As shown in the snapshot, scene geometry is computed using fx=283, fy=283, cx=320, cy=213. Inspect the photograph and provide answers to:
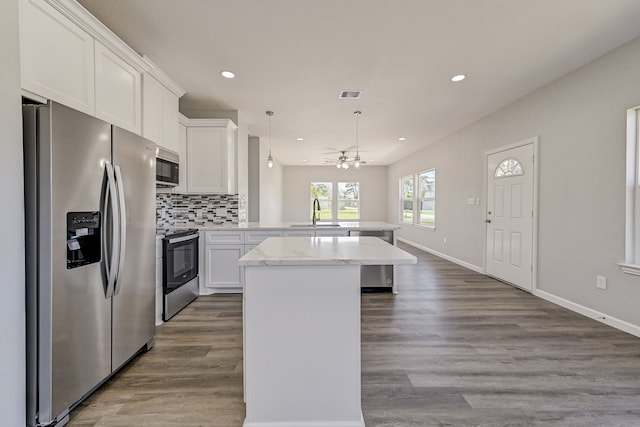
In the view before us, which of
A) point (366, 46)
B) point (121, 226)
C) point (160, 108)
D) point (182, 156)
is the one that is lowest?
point (121, 226)

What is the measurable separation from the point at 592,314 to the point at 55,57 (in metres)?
4.87

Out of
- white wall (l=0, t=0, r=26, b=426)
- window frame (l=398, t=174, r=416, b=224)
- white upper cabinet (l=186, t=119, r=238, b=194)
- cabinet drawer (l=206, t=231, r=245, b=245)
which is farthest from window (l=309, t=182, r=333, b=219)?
white wall (l=0, t=0, r=26, b=426)

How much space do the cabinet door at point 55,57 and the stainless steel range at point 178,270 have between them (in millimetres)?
1441

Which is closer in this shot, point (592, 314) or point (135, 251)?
point (135, 251)

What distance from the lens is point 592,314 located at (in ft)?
9.34

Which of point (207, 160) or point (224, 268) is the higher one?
point (207, 160)

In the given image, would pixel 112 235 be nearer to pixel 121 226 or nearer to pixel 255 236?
pixel 121 226

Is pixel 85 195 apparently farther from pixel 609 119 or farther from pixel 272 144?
pixel 272 144

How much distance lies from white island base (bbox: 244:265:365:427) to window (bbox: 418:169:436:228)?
5759mm

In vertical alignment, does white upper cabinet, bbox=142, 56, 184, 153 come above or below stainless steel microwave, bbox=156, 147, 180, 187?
above

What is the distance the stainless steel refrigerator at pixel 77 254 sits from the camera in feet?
4.49

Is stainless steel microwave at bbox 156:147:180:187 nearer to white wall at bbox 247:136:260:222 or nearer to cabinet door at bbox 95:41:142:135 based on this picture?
cabinet door at bbox 95:41:142:135

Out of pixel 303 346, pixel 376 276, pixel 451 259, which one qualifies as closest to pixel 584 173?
pixel 376 276

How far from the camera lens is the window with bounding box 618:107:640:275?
253cm
